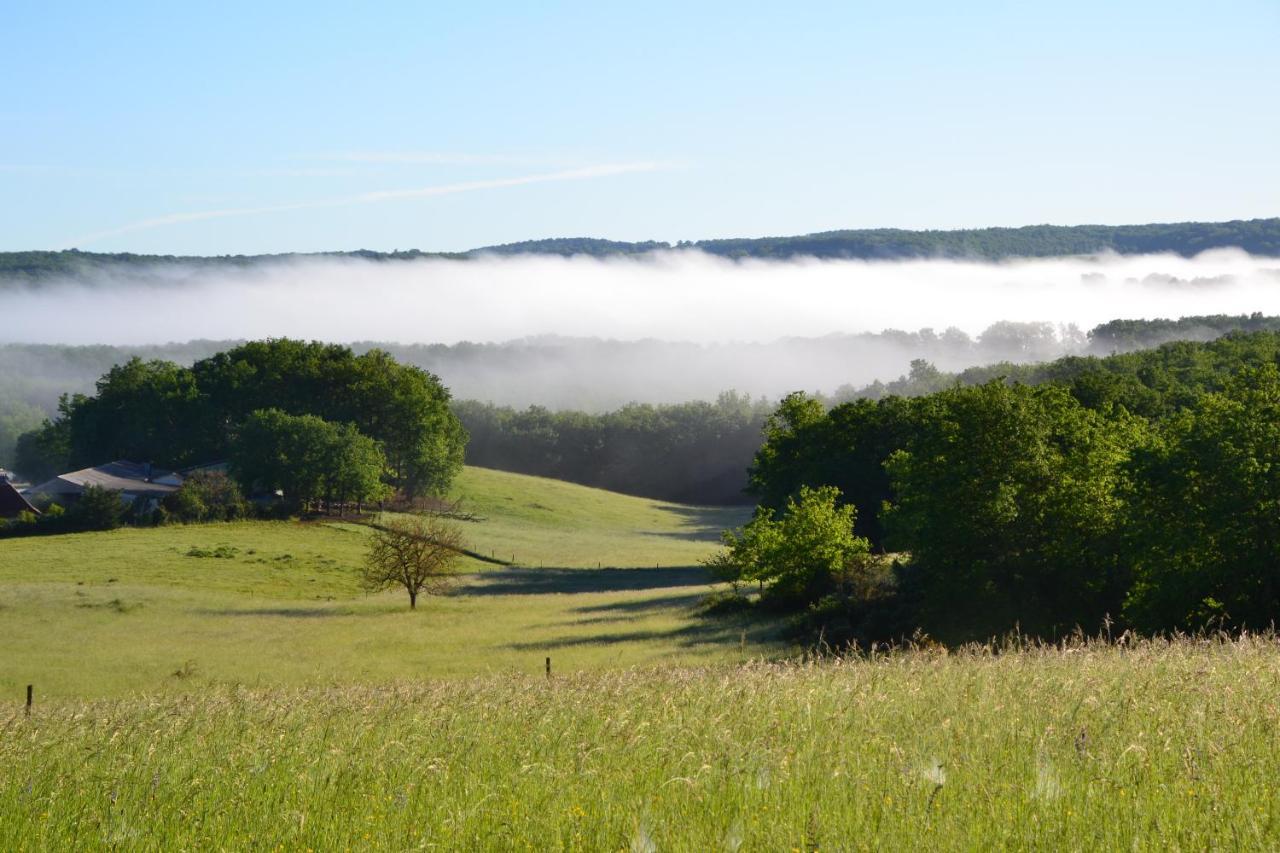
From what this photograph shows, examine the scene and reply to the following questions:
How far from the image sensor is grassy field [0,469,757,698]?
40.9m

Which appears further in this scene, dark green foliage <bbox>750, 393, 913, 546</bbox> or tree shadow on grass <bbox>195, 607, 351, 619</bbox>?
dark green foliage <bbox>750, 393, 913, 546</bbox>

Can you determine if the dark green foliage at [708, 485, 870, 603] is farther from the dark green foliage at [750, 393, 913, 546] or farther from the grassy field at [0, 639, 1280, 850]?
the grassy field at [0, 639, 1280, 850]

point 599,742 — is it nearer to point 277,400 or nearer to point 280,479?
point 280,479

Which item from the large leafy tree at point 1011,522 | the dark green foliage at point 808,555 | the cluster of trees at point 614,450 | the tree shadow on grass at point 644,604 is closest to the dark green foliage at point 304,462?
the tree shadow on grass at point 644,604

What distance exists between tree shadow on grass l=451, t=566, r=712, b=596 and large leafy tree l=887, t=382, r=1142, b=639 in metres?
31.4

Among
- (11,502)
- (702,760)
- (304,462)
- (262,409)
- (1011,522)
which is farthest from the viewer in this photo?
(262,409)

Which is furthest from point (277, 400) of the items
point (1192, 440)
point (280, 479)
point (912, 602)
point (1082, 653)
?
point (1082, 653)

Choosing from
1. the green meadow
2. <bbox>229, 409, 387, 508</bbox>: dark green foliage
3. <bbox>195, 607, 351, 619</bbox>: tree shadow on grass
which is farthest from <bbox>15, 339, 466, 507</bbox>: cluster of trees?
the green meadow

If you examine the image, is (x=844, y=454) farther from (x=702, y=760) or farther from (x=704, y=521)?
(x=702, y=760)

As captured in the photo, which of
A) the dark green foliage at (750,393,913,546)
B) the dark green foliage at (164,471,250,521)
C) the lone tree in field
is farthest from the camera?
the dark green foliage at (164,471,250,521)

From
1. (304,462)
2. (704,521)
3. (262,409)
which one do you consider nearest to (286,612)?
(304,462)

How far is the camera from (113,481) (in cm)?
10650

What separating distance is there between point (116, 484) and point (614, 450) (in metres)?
96.3

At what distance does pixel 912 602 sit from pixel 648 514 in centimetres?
9233
